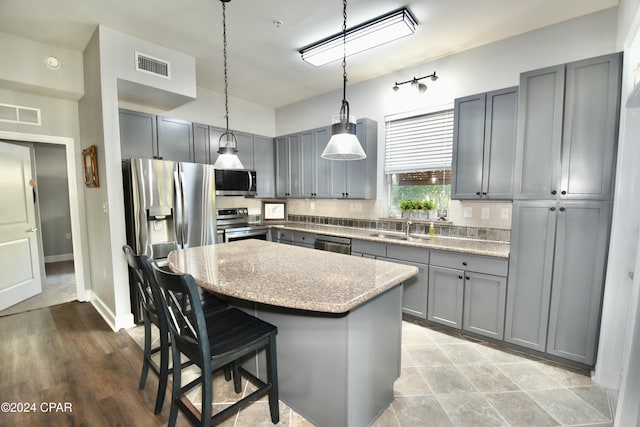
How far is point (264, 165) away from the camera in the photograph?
4676 millimetres

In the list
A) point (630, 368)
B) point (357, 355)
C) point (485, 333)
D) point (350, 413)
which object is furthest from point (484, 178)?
point (350, 413)

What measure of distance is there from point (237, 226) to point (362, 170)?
6.61 feet

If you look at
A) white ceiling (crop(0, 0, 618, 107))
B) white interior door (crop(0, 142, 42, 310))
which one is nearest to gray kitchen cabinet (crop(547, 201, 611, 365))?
white ceiling (crop(0, 0, 618, 107))

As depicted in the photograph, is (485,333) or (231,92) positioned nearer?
(485,333)

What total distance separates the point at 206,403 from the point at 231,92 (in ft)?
13.7

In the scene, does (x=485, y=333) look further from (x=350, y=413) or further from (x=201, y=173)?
(x=201, y=173)

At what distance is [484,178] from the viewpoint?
2.64 m

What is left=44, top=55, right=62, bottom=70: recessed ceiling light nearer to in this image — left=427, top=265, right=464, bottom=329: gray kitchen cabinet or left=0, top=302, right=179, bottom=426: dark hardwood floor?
left=0, top=302, right=179, bottom=426: dark hardwood floor

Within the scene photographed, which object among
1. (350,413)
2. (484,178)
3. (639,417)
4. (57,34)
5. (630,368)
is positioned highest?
(57,34)

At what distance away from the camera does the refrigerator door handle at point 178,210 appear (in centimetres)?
306

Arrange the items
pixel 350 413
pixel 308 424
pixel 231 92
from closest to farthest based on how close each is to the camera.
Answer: pixel 350 413, pixel 308 424, pixel 231 92

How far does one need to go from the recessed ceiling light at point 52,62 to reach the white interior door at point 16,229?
43.5 inches

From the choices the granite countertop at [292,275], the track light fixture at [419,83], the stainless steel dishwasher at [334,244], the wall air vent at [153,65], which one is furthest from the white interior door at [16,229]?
the track light fixture at [419,83]

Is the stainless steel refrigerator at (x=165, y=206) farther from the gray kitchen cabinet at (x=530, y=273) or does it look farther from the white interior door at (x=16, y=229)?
the gray kitchen cabinet at (x=530, y=273)
